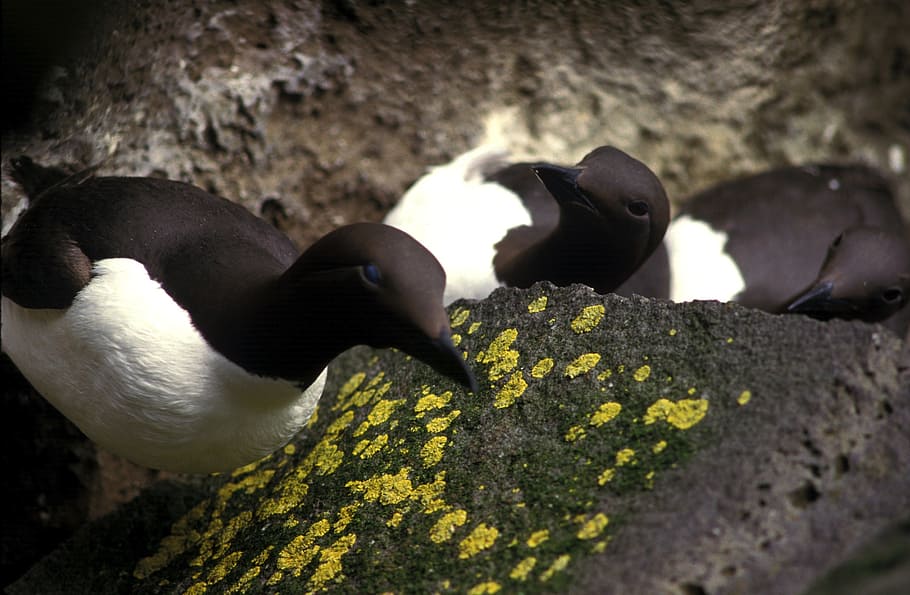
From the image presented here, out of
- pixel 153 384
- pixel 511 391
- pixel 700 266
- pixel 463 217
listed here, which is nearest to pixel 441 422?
pixel 511 391

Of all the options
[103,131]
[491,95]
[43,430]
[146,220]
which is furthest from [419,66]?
[43,430]

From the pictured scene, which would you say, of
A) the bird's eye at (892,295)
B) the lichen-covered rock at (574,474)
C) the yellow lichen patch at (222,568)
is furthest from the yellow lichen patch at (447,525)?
the bird's eye at (892,295)

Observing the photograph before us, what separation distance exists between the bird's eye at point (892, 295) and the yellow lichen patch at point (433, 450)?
2244mm

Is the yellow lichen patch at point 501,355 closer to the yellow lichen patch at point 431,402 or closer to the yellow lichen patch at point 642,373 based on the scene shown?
the yellow lichen patch at point 431,402

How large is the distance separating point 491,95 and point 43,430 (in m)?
2.80

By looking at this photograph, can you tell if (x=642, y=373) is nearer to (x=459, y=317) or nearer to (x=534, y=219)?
(x=459, y=317)

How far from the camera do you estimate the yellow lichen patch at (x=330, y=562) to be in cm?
301

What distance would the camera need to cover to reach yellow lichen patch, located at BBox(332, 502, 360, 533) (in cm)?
318

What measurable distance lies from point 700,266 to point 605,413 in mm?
2279

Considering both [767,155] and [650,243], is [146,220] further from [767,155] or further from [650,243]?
[767,155]

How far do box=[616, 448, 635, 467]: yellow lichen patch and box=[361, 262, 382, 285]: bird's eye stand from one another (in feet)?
2.68

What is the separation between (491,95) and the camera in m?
5.54

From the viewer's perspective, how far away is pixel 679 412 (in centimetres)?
286

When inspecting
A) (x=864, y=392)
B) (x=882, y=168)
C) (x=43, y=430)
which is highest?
(x=864, y=392)
